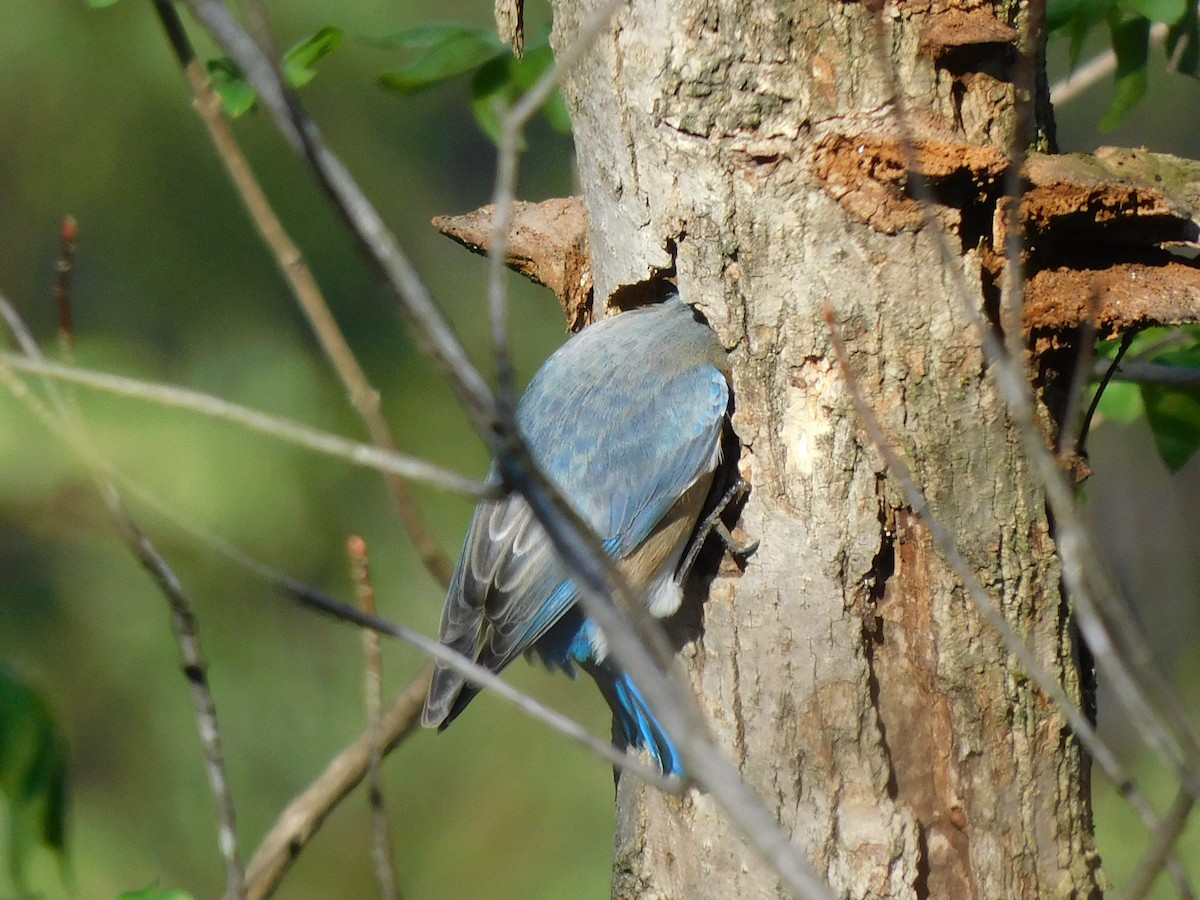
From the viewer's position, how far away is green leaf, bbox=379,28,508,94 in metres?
2.75

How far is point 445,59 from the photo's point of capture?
9.27 ft

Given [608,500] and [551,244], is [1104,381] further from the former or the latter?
[551,244]

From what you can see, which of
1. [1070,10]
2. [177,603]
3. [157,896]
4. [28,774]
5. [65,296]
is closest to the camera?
[177,603]

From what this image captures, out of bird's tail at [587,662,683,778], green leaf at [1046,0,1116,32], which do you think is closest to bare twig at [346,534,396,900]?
bird's tail at [587,662,683,778]

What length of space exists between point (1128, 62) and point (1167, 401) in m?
0.77

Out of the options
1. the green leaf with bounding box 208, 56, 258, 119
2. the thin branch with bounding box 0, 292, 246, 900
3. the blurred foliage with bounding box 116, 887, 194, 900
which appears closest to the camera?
the thin branch with bounding box 0, 292, 246, 900

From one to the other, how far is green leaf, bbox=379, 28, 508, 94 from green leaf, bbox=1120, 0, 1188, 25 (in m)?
1.38

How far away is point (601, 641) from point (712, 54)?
136 centimetres

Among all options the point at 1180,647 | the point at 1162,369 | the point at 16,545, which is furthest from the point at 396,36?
the point at 1180,647

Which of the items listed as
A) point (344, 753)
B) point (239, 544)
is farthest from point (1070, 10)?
point (239, 544)

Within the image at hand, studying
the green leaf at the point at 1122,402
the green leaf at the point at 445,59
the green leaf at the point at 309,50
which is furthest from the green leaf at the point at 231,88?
the green leaf at the point at 1122,402

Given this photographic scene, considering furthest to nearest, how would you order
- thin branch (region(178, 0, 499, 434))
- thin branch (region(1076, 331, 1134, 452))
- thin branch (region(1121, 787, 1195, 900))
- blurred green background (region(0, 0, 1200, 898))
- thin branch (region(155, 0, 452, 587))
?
blurred green background (region(0, 0, 1200, 898)) → thin branch (region(1076, 331, 1134, 452)) → thin branch (region(155, 0, 452, 587)) → thin branch (region(1121, 787, 1195, 900)) → thin branch (region(178, 0, 499, 434))

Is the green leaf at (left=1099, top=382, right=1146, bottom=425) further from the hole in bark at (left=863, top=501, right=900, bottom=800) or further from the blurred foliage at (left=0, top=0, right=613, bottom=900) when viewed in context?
the blurred foliage at (left=0, top=0, right=613, bottom=900)

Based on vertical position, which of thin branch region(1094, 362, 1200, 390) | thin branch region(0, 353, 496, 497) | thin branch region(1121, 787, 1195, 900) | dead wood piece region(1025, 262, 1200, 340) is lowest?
thin branch region(1094, 362, 1200, 390)
